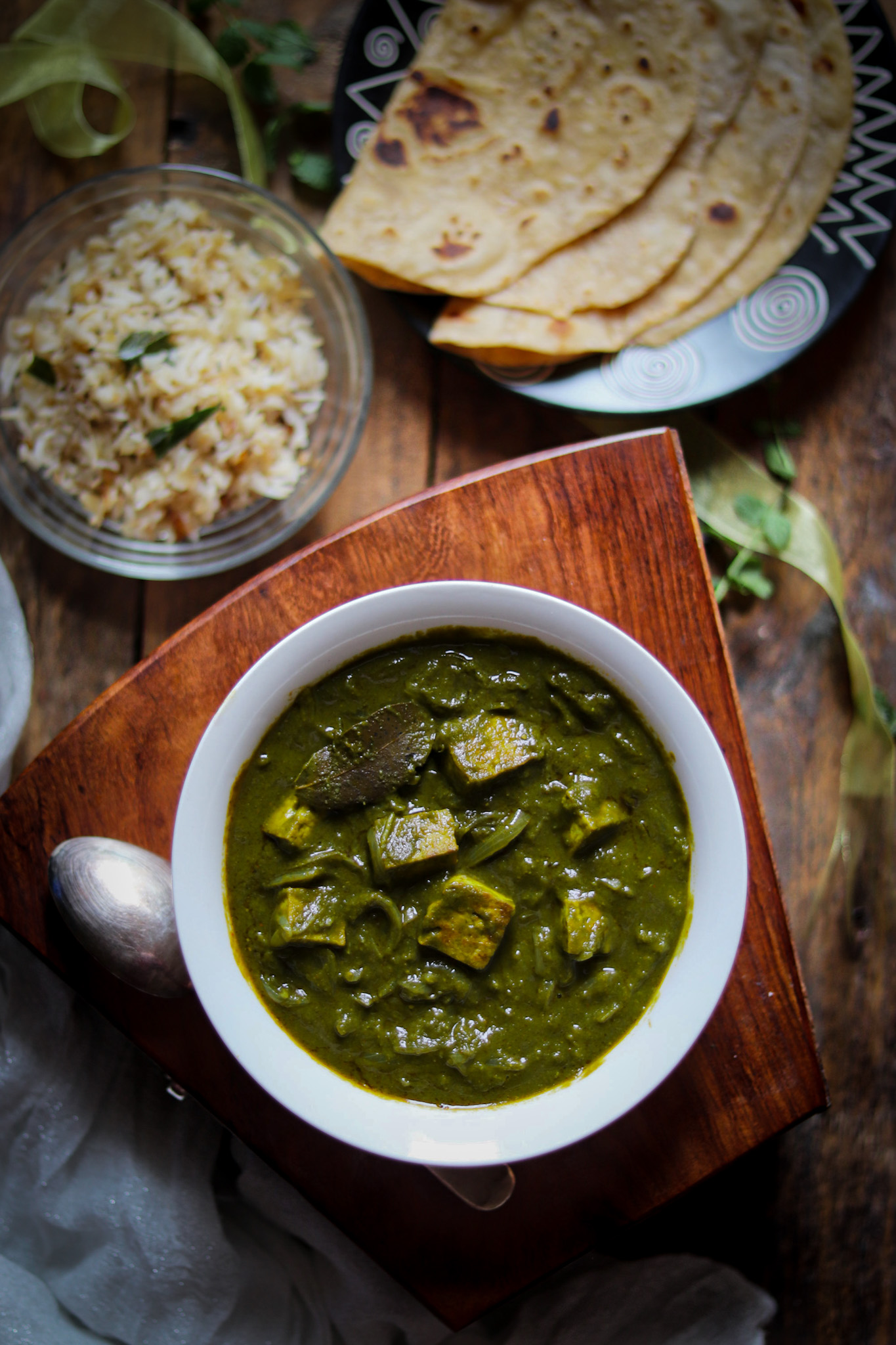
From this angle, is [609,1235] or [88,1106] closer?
[609,1235]

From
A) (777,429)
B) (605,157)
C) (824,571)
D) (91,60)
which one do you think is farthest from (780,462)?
(91,60)

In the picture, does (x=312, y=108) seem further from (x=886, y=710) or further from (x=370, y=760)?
(x=886, y=710)

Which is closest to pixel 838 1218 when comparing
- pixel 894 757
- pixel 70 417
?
pixel 894 757

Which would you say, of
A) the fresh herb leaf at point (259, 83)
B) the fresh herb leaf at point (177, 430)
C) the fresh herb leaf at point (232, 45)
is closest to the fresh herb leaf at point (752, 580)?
the fresh herb leaf at point (177, 430)

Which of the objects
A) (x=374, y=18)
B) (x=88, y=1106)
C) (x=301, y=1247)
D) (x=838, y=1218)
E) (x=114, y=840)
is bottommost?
(x=838, y=1218)

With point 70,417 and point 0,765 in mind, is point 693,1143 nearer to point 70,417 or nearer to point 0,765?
point 0,765

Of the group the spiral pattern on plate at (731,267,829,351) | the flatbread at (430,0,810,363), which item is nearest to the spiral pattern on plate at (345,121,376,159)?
the flatbread at (430,0,810,363)
